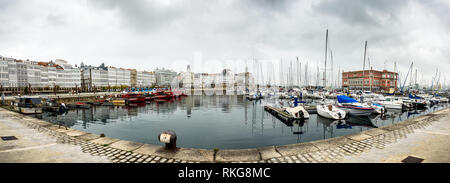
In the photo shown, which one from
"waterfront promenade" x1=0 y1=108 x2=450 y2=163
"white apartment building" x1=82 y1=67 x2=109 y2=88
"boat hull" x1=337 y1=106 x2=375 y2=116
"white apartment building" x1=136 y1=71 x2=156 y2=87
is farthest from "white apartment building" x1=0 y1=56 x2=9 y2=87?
"boat hull" x1=337 y1=106 x2=375 y2=116

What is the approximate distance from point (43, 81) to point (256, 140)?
371ft

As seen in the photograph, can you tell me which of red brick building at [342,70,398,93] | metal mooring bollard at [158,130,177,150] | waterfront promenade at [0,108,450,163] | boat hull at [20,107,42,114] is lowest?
boat hull at [20,107,42,114]

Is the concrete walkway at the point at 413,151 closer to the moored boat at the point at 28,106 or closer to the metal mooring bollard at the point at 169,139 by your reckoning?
the metal mooring bollard at the point at 169,139

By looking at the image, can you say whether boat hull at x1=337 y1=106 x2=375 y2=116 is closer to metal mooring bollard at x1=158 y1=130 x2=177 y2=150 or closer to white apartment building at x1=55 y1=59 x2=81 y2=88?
metal mooring bollard at x1=158 y1=130 x2=177 y2=150

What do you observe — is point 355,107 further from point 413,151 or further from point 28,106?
point 28,106

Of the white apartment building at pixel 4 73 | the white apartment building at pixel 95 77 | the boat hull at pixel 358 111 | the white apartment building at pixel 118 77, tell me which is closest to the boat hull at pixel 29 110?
the boat hull at pixel 358 111

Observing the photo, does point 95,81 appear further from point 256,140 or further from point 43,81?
point 256,140

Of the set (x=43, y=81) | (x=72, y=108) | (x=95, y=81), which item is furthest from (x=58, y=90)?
(x=72, y=108)

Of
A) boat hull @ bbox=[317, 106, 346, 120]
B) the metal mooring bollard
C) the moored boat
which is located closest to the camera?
the metal mooring bollard

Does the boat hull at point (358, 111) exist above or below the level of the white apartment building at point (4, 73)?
below

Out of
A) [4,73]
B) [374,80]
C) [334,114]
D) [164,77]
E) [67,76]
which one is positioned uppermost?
[164,77]

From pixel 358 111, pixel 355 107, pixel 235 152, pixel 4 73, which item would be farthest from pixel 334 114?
pixel 4 73
